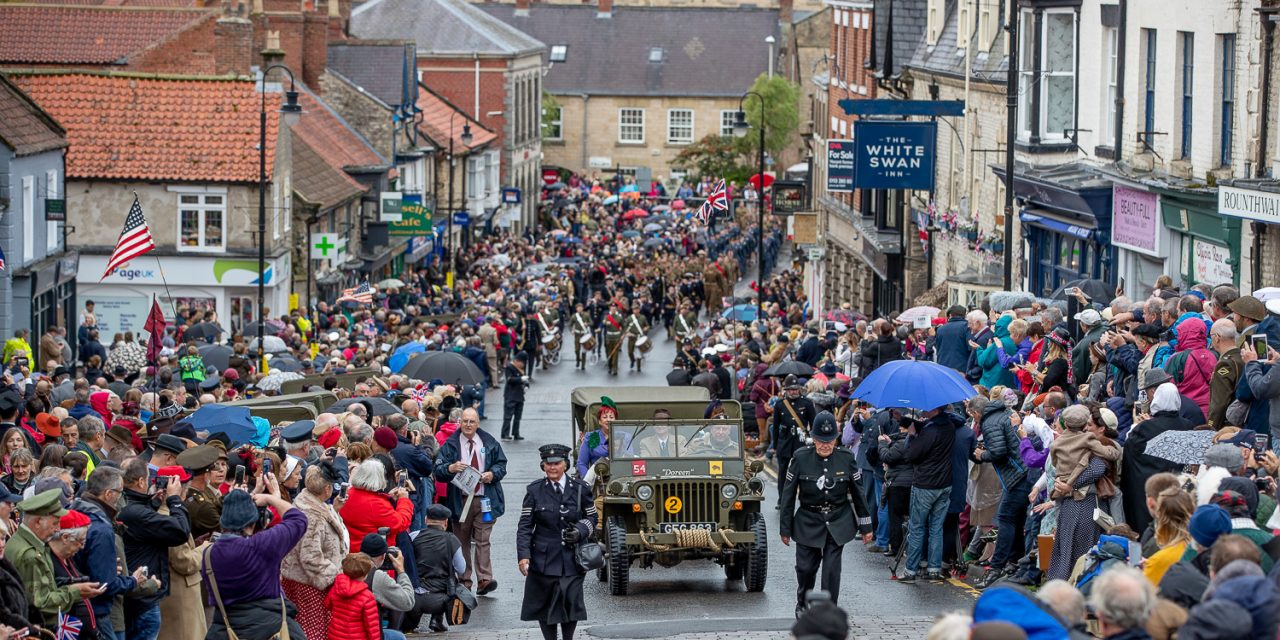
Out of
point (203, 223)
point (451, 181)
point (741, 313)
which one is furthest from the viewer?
point (451, 181)

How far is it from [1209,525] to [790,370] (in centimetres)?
1639

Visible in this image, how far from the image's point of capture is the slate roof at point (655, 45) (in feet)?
357

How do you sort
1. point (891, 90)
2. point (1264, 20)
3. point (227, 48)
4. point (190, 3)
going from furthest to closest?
point (190, 3) → point (227, 48) → point (891, 90) → point (1264, 20)

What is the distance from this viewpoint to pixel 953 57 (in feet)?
139

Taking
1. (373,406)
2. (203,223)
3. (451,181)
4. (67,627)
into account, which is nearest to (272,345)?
(203,223)

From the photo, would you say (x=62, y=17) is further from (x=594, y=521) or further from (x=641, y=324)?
(x=594, y=521)

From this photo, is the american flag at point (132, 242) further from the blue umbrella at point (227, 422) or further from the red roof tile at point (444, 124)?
the red roof tile at point (444, 124)

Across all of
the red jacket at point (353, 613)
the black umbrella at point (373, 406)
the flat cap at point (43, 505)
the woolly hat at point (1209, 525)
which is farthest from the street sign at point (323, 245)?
the woolly hat at point (1209, 525)

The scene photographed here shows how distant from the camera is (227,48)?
173 feet

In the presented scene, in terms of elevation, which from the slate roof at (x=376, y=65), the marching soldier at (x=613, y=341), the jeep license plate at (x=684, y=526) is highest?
the slate roof at (x=376, y=65)

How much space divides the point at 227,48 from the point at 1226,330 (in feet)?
134

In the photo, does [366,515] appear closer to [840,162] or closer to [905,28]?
[840,162]

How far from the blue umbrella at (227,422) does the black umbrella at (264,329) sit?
16.2m

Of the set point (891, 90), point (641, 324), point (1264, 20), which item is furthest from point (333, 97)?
point (1264, 20)
